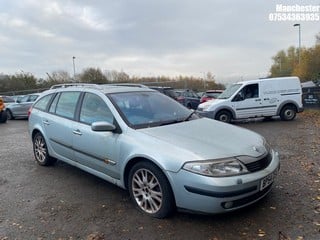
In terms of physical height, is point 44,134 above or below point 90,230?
above

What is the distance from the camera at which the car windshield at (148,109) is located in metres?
4.55

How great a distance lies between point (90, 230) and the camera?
374cm

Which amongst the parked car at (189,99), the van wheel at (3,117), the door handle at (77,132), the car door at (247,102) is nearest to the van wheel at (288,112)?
the car door at (247,102)

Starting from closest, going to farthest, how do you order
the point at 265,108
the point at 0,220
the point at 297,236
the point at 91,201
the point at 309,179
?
the point at 297,236, the point at 0,220, the point at 91,201, the point at 309,179, the point at 265,108

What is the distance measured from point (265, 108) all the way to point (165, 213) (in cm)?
1056

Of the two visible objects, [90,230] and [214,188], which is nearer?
[214,188]

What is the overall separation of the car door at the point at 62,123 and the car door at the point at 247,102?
8.64 m

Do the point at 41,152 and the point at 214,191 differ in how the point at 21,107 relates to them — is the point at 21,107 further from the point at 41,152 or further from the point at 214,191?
the point at 214,191

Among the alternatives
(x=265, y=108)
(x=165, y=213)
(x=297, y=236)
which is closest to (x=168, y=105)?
(x=165, y=213)

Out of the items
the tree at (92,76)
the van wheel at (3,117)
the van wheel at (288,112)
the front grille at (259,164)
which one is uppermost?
the tree at (92,76)

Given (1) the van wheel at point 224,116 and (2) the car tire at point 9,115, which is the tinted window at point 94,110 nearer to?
(1) the van wheel at point 224,116

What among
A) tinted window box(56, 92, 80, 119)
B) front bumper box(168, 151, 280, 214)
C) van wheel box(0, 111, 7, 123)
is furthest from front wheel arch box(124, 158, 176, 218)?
van wheel box(0, 111, 7, 123)

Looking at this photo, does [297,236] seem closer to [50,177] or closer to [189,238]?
[189,238]

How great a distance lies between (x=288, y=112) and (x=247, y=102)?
1898mm
